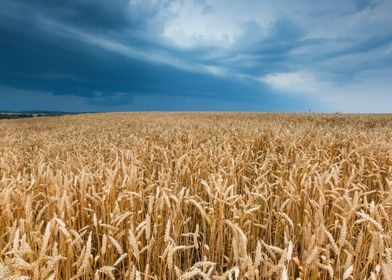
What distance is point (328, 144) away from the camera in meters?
6.66

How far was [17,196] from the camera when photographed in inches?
112

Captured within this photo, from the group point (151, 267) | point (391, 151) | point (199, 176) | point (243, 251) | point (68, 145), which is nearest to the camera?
point (243, 251)

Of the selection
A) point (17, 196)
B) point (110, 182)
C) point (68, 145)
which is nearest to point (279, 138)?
point (68, 145)

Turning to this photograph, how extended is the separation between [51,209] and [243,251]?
6.63 ft

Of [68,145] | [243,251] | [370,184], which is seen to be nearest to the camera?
[243,251]

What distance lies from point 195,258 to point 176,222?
2.02 feet

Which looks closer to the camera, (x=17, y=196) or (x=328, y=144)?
(x=17, y=196)

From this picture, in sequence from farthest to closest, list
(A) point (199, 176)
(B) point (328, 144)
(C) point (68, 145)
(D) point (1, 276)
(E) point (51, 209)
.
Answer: (C) point (68, 145) < (B) point (328, 144) < (A) point (199, 176) < (E) point (51, 209) < (D) point (1, 276)

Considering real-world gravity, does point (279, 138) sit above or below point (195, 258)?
above

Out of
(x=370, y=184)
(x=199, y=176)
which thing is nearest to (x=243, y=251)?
(x=199, y=176)

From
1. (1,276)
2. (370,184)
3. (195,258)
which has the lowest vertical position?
(195,258)

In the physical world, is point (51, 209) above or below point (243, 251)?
below

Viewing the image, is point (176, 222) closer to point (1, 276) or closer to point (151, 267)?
point (151, 267)

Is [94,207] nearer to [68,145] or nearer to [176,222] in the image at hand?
[176,222]
